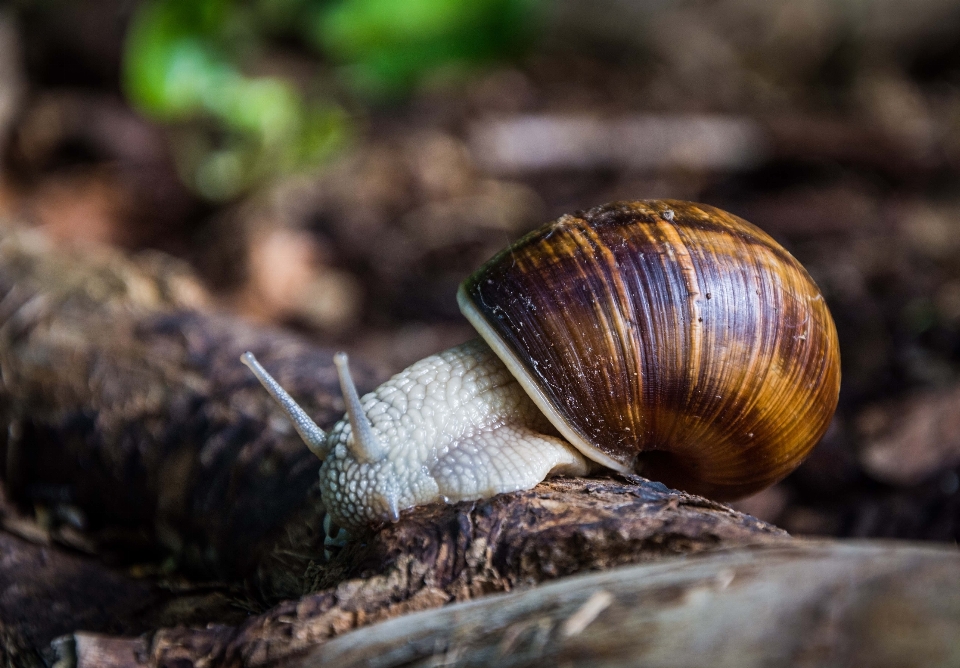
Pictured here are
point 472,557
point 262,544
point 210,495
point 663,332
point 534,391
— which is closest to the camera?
point 472,557

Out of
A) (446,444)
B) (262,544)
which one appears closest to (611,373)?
(446,444)

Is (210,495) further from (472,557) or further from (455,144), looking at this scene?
(455,144)

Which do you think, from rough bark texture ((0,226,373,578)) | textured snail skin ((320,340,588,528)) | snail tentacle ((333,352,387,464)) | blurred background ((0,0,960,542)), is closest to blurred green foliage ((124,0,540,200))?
blurred background ((0,0,960,542))

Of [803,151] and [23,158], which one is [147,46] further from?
[803,151]

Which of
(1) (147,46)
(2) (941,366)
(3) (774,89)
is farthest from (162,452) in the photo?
(3) (774,89)

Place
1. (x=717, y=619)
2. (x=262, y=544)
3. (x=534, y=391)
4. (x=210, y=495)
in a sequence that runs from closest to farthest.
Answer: (x=717, y=619) → (x=534, y=391) → (x=262, y=544) → (x=210, y=495)

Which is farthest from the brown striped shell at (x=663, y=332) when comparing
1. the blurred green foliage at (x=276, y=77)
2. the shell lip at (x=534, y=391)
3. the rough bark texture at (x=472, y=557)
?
the blurred green foliage at (x=276, y=77)

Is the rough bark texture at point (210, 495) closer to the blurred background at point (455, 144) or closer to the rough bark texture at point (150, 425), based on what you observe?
the rough bark texture at point (150, 425)
